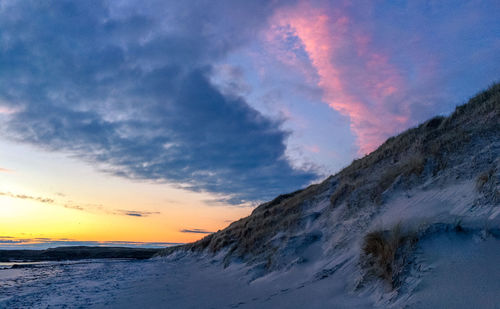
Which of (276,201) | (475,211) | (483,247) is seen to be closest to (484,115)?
(475,211)

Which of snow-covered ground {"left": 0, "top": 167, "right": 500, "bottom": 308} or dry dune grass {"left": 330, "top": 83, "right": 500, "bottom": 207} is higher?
dry dune grass {"left": 330, "top": 83, "right": 500, "bottom": 207}

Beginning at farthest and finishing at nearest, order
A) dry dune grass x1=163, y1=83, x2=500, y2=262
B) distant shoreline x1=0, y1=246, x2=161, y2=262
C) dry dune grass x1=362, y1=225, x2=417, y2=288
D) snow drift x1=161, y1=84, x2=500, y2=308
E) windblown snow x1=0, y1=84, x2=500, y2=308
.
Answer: distant shoreline x1=0, y1=246, x2=161, y2=262 → dry dune grass x1=163, y1=83, x2=500, y2=262 → dry dune grass x1=362, y1=225, x2=417, y2=288 → windblown snow x1=0, y1=84, x2=500, y2=308 → snow drift x1=161, y1=84, x2=500, y2=308

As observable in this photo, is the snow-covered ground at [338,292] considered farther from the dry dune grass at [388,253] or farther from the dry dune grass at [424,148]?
the dry dune grass at [424,148]

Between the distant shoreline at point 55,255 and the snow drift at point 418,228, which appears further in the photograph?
the distant shoreline at point 55,255

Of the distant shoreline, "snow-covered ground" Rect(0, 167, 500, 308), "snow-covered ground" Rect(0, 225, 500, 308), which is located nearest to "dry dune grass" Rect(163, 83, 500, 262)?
"snow-covered ground" Rect(0, 167, 500, 308)

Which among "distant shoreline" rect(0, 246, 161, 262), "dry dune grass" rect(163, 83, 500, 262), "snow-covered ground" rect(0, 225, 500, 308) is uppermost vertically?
"dry dune grass" rect(163, 83, 500, 262)

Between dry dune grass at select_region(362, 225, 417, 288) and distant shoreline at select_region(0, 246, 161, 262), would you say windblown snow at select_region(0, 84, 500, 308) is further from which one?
distant shoreline at select_region(0, 246, 161, 262)

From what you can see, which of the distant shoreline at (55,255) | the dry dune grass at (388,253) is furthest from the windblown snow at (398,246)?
the distant shoreline at (55,255)

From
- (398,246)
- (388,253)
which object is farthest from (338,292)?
(398,246)

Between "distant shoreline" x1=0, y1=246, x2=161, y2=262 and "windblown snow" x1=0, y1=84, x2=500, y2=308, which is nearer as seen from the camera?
"windblown snow" x1=0, y1=84, x2=500, y2=308

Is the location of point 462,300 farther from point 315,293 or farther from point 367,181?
point 367,181

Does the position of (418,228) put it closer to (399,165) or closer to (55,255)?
(399,165)

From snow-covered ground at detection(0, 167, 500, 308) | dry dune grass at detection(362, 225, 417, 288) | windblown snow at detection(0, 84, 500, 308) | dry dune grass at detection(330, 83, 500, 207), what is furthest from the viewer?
dry dune grass at detection(330, 83, 500, 207)

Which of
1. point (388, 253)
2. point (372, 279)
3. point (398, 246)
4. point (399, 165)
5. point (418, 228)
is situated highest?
point (399, 165)
